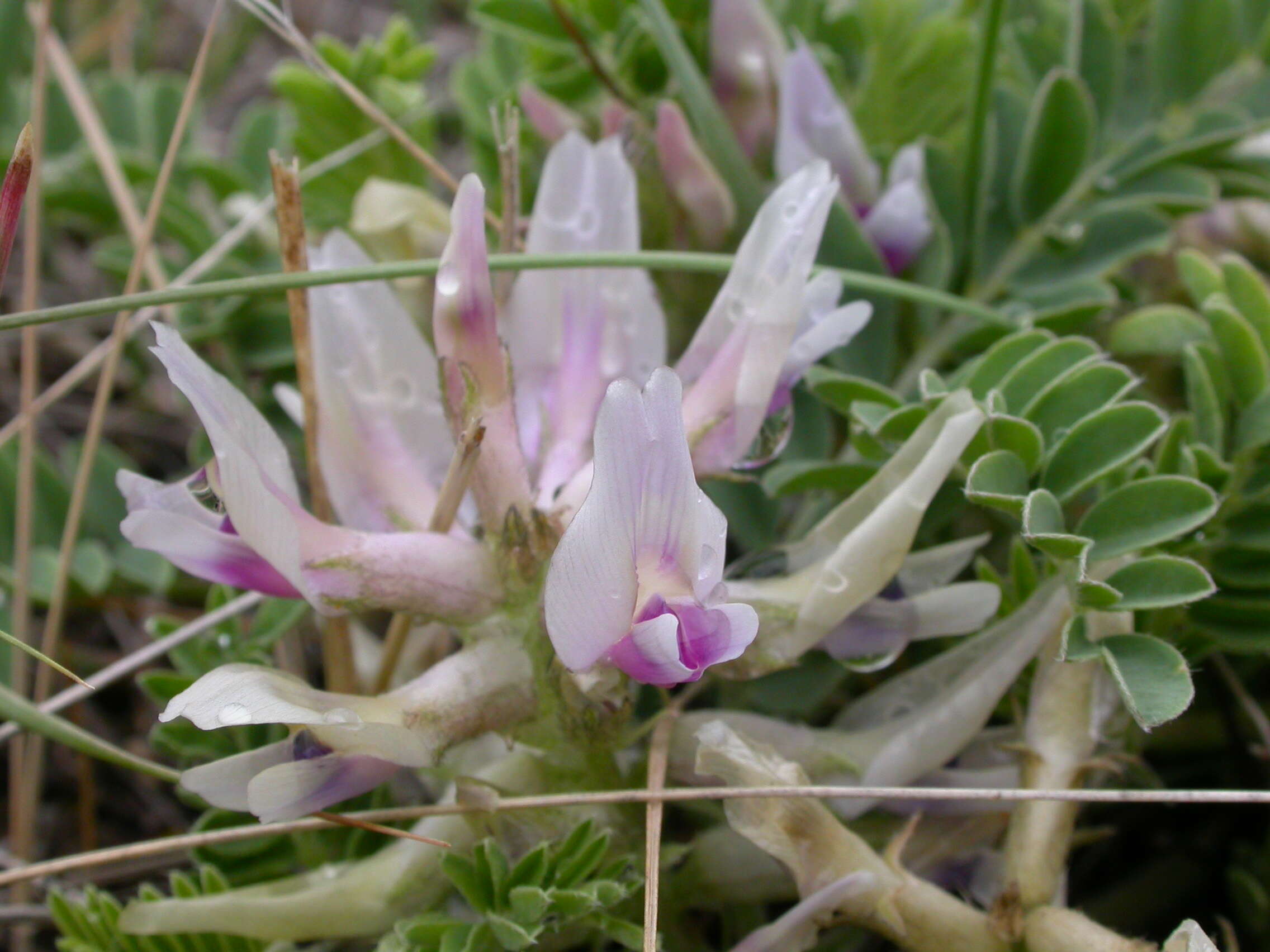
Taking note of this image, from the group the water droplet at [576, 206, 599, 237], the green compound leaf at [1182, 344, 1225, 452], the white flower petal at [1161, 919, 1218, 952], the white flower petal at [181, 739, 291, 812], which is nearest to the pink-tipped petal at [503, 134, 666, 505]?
the water droplet at [576, 206, 599, 237]

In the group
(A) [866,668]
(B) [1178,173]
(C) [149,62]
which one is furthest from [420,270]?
(C) [149,62]

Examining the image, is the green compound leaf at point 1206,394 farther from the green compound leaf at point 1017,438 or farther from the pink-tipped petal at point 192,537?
the pink-tipped petal at point 192,537

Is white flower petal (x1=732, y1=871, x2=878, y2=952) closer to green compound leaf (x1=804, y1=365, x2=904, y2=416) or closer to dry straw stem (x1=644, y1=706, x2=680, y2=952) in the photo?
dry straw stem (x1=644, y1=706, x2=680, y2=952)

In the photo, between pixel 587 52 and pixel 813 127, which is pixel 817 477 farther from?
pixel 587 52

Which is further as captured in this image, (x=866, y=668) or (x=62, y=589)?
(x=62, y=589)

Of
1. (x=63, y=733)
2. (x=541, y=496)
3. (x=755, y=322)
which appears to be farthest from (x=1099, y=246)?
(x=63, y=733)

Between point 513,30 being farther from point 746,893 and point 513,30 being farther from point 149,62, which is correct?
point 149,62
